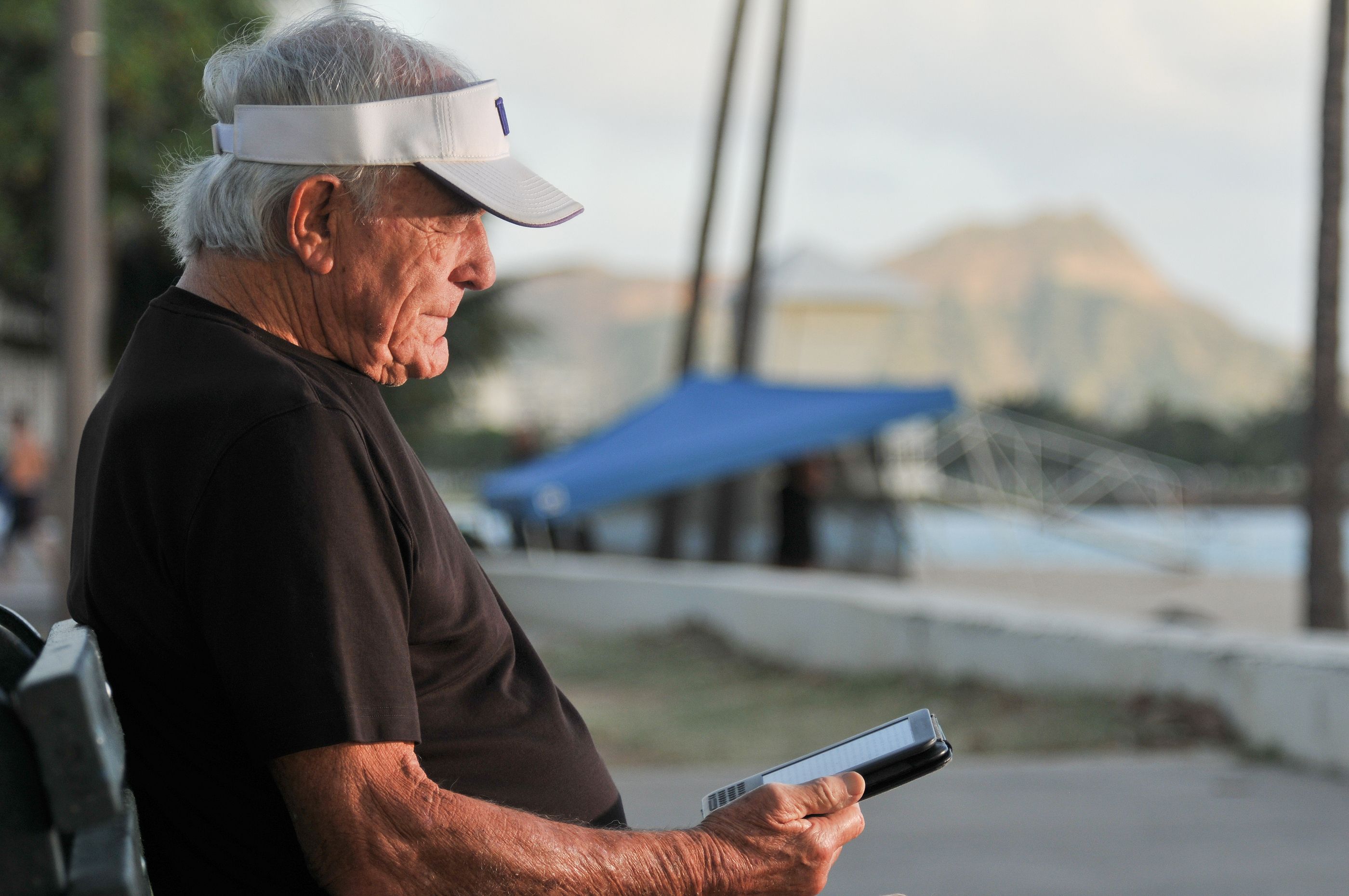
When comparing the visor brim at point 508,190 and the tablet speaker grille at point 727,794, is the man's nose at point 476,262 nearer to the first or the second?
the visor brim at point 508,190

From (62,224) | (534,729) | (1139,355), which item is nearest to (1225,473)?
(62,224)

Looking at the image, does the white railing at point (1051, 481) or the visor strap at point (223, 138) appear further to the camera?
the white railing at point (1051, 481)

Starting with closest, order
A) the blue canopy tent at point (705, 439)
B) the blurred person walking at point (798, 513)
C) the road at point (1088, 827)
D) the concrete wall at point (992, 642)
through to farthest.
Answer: the road at point (1088, 827) < the concrete wall at point (992, 642) < the blue canopy tent at point (705, 439) < the blurred person walking at point (798, 513)

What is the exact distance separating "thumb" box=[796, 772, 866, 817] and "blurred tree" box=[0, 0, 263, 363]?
14.7 meters

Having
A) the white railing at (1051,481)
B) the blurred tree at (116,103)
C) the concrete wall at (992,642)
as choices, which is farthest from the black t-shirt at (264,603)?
the white railing at (1051,481)

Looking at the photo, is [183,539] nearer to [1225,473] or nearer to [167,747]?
[167,747]

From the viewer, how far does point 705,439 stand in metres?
14.3

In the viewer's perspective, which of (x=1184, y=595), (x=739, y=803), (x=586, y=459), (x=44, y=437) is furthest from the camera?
(x=44, y=437)

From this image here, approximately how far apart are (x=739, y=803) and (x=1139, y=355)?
193041mm

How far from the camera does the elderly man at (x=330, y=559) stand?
151 cm

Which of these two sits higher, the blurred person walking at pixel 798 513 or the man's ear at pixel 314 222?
the man's ear at pixel 314 222

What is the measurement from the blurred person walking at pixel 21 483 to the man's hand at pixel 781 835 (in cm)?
1618

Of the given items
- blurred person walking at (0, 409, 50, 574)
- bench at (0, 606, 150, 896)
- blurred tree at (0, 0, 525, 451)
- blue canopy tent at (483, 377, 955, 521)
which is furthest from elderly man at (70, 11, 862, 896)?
blurred person walking at (0, 409, 50, 574)

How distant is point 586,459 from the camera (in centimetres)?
1519
